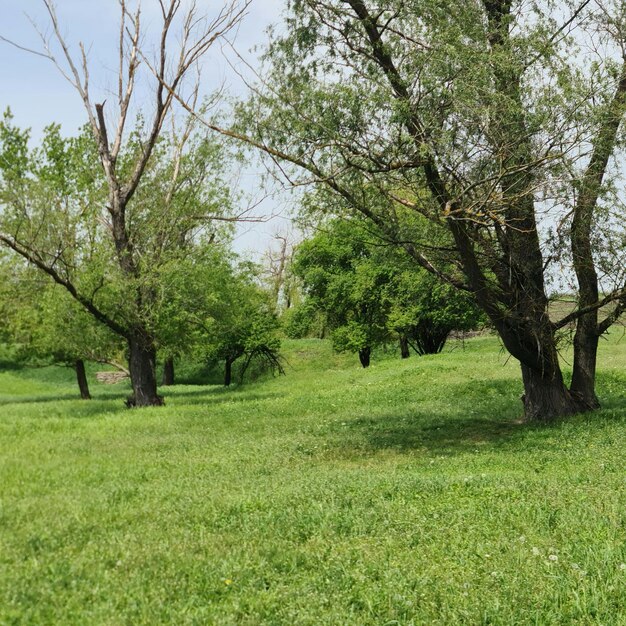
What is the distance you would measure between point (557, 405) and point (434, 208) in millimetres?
6427

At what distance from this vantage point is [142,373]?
27.2 m

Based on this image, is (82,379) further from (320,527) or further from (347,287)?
(320,527)

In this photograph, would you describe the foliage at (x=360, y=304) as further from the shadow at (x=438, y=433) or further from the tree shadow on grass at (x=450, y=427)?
the shadow at (x=438, y=433)

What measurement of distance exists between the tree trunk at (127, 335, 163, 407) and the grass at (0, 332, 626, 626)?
9.39m

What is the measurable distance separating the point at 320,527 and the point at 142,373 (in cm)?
2043

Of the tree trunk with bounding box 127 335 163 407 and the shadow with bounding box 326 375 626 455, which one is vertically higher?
the tree trunk with bounding box 127 335 163 407

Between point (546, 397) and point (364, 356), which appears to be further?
point (364, 356)

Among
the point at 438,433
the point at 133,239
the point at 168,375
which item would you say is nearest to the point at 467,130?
the point at 438,433

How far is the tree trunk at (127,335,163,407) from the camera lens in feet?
88.4

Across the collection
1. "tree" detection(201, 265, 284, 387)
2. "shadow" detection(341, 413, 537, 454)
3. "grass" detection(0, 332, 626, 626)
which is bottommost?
"shadow" detection(341, 413, 537, 454)

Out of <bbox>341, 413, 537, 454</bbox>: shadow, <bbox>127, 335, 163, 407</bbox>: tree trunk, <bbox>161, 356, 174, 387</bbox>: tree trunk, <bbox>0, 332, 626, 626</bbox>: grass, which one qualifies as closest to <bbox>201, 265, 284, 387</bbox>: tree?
<bbox>161, 356, 174, 387</bbox>: tree trunk

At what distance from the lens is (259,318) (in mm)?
41625

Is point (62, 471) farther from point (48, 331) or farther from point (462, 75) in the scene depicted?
point (48, 331)

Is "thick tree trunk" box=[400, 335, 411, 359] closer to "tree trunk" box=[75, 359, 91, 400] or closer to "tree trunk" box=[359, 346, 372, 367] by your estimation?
"tree trunk" box=[359, 346, 372, 367]
